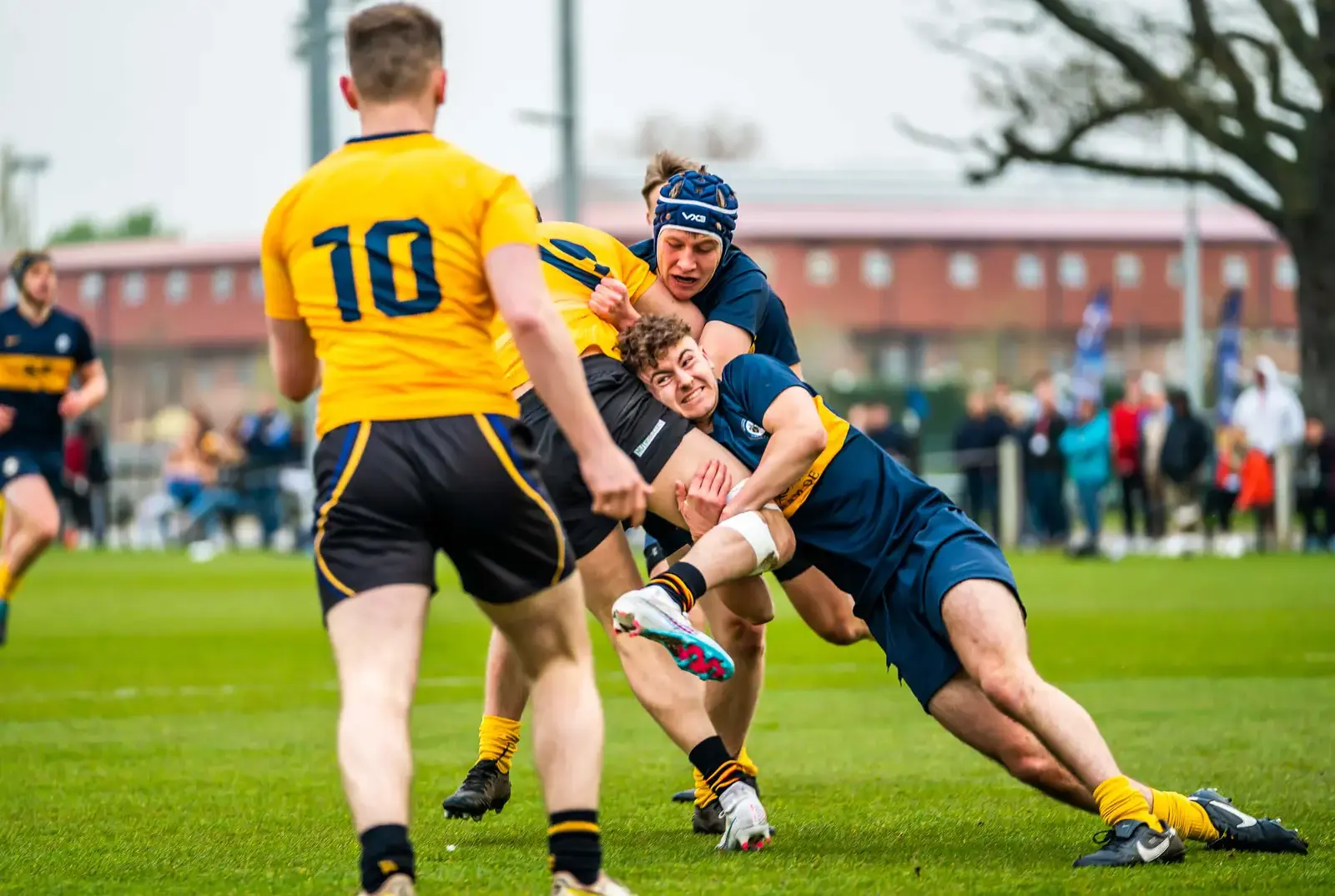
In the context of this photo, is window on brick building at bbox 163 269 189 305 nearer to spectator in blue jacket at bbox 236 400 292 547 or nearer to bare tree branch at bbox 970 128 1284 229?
spectator in blue jacket at bbox 236 400 292 547

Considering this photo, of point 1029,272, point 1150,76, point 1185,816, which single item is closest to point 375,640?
point 1185,816

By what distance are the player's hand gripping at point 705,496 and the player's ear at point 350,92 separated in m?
1.84

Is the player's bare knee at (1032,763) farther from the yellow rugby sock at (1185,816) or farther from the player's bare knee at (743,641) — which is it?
the player's bare knee at (743,641)

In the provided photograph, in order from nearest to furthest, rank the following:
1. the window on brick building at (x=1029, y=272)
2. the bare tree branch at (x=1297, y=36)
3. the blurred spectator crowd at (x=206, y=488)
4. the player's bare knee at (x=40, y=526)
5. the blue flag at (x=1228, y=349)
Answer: the player's bare knee at (x=40, y=526)
the bare tree branch at (x=1297, y=36)
the blurred spectator crowd at (x=206, y=488)
the blue flag at (x=1228, y=349)
the window on brick building at (x=1029, y=272)

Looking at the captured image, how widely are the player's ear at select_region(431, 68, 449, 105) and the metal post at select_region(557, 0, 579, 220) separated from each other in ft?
75.0

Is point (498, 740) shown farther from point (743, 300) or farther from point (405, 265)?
point (405, 265)

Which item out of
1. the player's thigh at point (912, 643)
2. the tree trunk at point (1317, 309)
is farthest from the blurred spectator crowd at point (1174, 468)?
the player's thigh at point (912, 643)

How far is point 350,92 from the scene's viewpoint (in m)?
4.51

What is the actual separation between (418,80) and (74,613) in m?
13.8

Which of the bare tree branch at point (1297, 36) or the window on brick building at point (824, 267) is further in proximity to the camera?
the window on brick building at point (824, 267)

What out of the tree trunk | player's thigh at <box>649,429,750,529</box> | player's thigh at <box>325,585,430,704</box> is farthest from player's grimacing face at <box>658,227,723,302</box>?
the tree trunk

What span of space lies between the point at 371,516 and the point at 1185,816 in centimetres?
261

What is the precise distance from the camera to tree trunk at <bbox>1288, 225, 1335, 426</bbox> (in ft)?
95.2

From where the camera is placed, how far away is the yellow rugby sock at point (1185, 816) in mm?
5449
